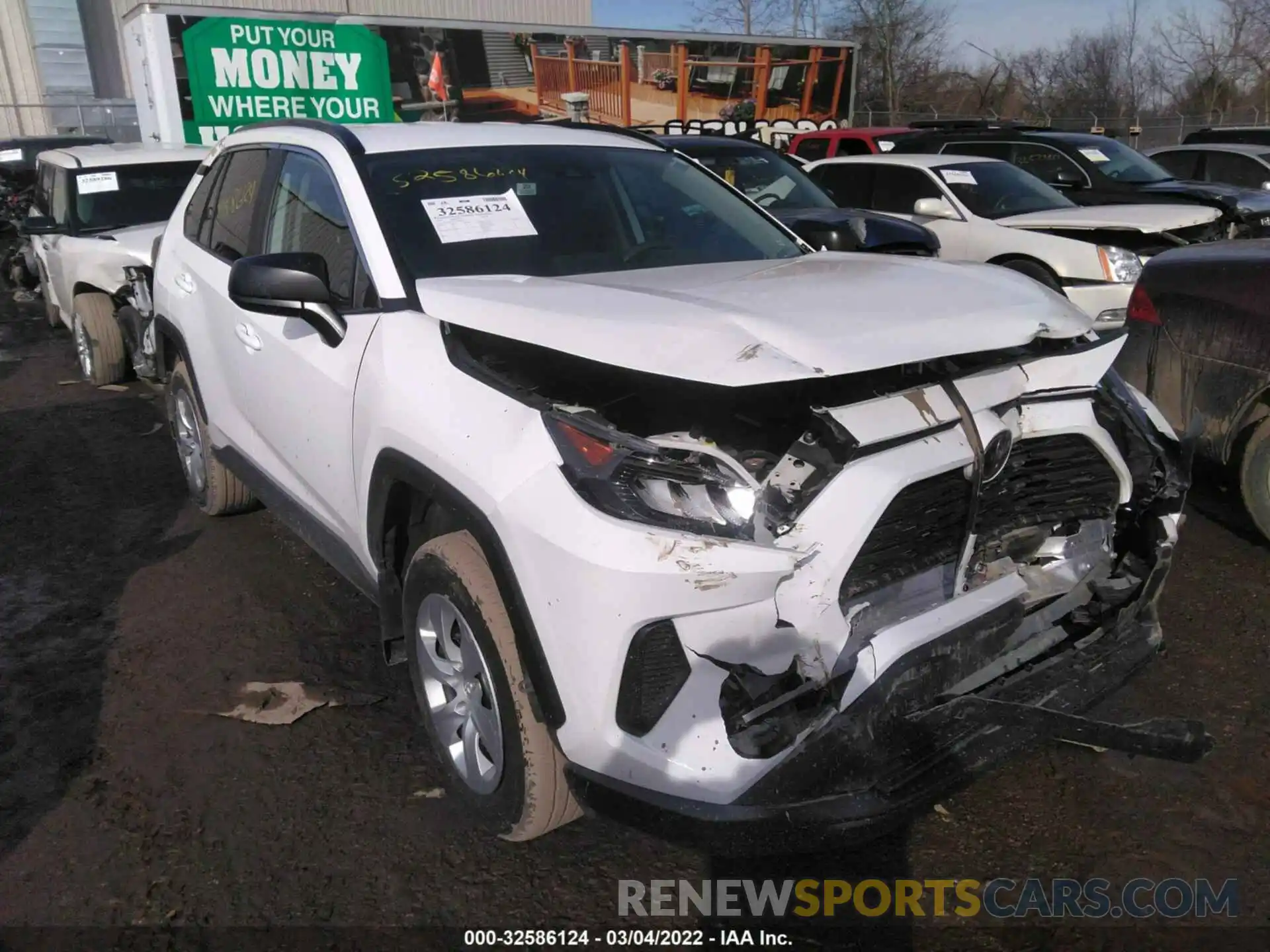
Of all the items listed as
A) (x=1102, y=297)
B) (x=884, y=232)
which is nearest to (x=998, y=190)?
(x=1102, y=297)

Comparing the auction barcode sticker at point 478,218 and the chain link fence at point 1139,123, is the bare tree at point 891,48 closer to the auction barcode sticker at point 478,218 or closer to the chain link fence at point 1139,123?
the chain link fence at point 1139,123

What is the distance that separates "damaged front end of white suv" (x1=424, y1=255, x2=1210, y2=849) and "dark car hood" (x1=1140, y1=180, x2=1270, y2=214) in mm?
7780

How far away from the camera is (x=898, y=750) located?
2156 millimetres

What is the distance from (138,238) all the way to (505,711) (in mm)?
6504

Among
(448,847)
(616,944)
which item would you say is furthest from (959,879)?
(448,847)

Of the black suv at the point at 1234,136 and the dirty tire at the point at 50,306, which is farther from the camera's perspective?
the black suv at the point at 1234,136

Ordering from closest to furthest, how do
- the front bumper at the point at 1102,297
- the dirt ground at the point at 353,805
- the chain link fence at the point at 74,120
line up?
the dirt ground at the point at 353,805 < the front bumper at the point at 1102,297 < the chain link fence at the point at 74,120

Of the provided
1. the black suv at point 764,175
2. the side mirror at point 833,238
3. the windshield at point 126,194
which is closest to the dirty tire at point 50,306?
the windshield at point 126,194

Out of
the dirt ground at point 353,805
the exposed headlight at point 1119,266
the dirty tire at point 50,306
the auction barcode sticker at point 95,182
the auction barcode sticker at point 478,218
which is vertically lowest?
the dirty tire at point 50,306

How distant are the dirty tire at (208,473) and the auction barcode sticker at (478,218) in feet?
6.08

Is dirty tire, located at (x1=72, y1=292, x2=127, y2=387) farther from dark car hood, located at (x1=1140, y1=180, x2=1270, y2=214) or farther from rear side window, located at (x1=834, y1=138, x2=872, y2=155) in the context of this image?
dark car hood, located at (x1=1140, y1=180, x2=1270, y2=214)

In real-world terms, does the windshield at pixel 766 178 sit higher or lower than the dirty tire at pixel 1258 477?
higher

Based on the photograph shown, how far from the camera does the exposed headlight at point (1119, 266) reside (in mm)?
7484

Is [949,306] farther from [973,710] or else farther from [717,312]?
[973,710]
